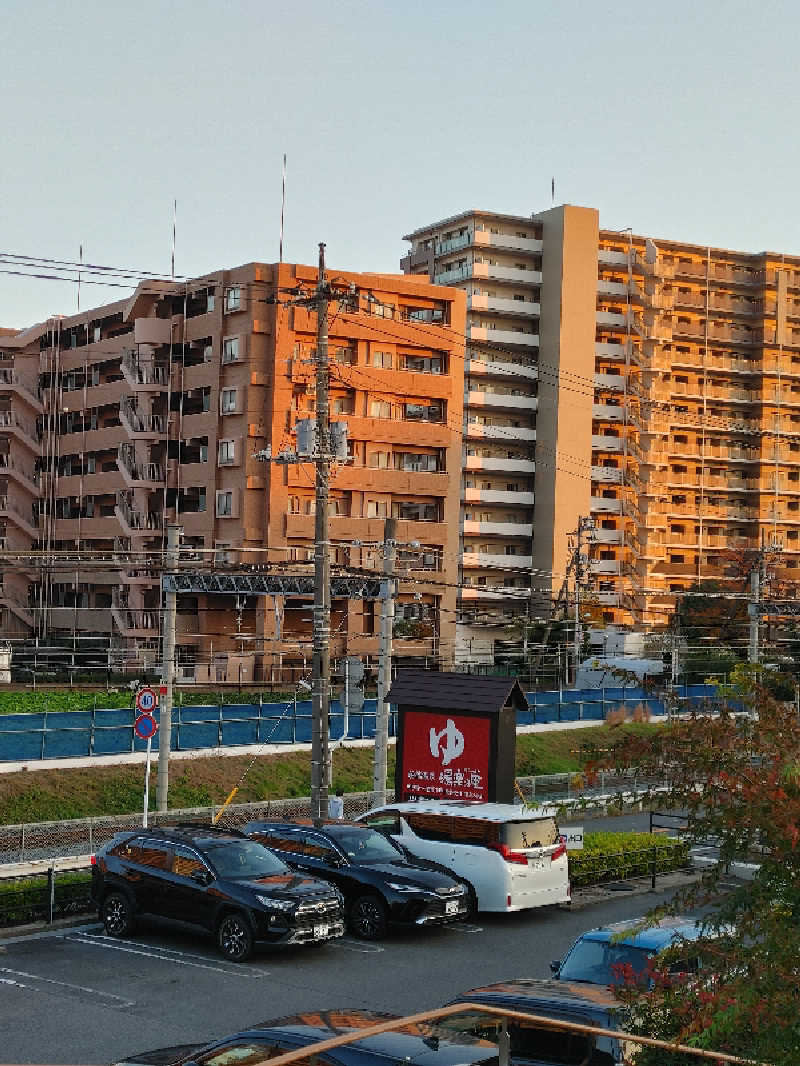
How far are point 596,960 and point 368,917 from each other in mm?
6114

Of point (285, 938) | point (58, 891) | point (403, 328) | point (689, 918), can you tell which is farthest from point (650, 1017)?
point (403, 328)

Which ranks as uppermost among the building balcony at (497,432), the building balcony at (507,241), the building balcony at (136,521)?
the building balcony at (507,241)

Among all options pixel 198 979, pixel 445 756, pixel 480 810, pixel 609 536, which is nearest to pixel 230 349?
pixel 609 536

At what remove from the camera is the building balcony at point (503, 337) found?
280 feet

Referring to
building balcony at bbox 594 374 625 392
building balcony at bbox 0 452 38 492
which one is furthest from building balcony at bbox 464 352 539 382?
building balcony at bbox 0 452 38 492

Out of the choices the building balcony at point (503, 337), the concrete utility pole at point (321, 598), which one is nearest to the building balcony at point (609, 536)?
the building balcony at point (503, 337)

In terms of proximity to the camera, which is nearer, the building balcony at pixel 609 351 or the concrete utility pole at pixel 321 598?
the concrete utility pole at pixel 321 598

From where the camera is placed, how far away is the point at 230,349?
69688mm

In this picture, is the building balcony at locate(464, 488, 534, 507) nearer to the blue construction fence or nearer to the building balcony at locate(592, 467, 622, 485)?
the building balcony at locate(592, 467, 622, 485)

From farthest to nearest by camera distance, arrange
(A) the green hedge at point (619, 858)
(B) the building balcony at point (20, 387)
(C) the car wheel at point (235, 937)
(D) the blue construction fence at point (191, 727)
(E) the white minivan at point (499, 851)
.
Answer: (B) the building balcony at point (20, 387) → (D) the blue construction fence at point (191, 727) → (A) the green hedge at point (619, 858) → (E) the white minivan at point (499, 851) → (C) the car wheel at point (235, 937)

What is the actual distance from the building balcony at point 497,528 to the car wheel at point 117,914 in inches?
2497

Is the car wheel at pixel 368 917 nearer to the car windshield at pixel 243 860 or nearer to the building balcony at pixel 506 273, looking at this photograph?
the car windshield at pixel 243 860

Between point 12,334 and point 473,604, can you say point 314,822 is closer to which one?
point 473,604

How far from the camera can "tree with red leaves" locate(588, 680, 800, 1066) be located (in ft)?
26.0
